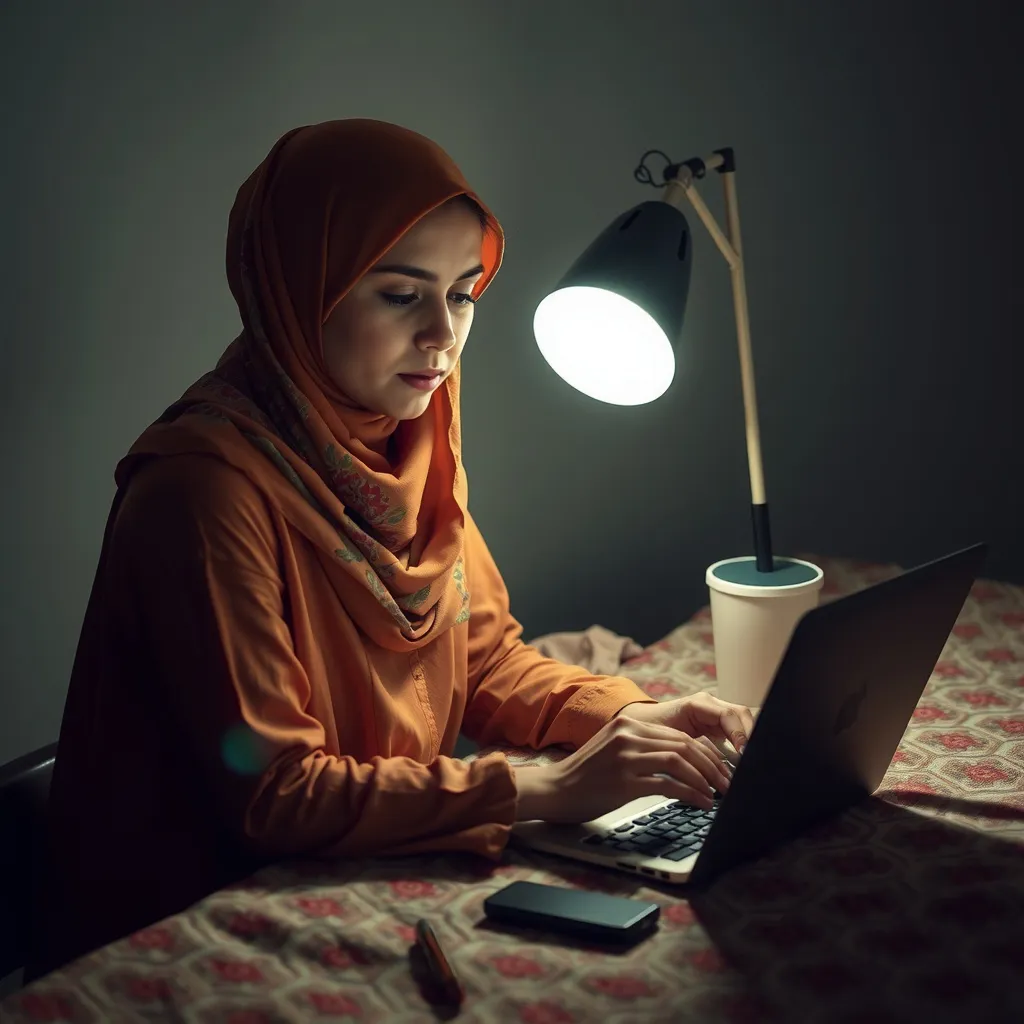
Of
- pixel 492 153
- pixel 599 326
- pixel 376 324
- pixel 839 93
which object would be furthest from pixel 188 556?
pixel 839 93

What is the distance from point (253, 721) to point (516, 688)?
1.43 ft

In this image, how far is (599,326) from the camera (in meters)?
1.51

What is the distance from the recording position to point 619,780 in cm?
107

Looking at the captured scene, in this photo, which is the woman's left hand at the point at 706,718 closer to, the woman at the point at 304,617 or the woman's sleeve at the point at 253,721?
the woman at the point at 304,617

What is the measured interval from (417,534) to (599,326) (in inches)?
14.5

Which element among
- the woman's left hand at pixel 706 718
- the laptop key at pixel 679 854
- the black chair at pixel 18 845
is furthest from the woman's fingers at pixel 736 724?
the black chair at pixel 18 845

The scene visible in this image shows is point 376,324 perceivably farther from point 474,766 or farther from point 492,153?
point 492,153

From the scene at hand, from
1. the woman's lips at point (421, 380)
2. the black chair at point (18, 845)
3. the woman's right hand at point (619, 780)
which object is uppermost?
the woman's lips at point (421, 380)

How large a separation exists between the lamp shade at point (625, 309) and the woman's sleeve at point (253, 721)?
524 millimetres

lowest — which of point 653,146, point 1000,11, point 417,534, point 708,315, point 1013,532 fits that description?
point 1013,532

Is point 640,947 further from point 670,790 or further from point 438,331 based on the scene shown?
point 438,331

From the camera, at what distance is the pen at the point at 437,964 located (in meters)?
0.82

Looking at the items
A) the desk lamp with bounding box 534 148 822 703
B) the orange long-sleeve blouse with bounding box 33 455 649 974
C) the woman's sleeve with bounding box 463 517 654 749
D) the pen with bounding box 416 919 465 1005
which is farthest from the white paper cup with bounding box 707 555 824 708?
the pen with bounding box 416 919 465 1005

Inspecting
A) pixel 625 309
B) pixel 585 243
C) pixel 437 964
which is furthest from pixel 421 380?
pixel 585 243
